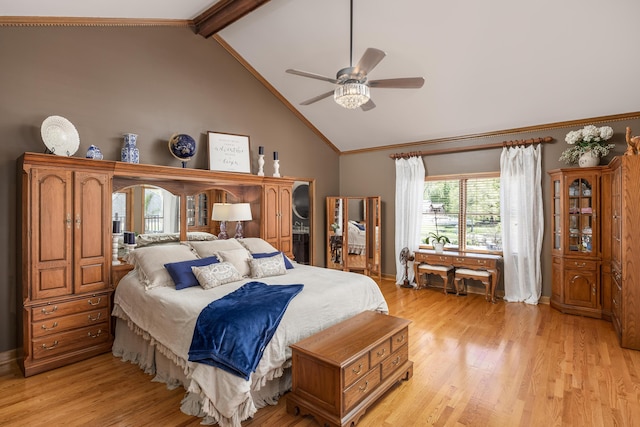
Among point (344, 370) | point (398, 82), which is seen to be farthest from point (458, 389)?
point (398, 82)

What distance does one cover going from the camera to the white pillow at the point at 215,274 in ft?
9.93

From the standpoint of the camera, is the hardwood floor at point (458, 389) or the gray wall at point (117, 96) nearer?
the hardwood floor at point (458, 389)

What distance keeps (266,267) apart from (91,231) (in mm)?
1707

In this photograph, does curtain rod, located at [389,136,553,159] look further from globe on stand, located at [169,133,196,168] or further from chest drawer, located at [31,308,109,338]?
chest drawer, located at [31,308,109,338]

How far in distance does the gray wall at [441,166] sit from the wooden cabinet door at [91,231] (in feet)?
15.0

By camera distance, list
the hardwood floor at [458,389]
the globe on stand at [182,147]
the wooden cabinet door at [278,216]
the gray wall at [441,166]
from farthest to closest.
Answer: the wooden cabinet door at [278,216] < the gray wall at [441,166] < the globe on stand at [182,147] < the hardwood floor at [458,389]

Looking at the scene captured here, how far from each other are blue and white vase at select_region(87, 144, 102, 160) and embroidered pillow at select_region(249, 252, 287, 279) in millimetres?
1822

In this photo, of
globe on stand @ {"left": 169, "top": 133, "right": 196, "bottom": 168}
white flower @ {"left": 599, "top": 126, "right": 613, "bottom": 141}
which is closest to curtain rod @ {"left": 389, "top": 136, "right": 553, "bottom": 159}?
white flower @ {"left": 599, "top": 126, "right": 613, "bottom": 141}

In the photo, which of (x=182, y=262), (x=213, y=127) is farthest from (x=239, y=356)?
(x=213, y=127)

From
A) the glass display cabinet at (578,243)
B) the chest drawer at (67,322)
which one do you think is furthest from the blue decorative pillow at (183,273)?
the glass display cabinet at (578,243)

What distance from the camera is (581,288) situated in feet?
14.2

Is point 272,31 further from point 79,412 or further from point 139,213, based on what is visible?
point 79,412

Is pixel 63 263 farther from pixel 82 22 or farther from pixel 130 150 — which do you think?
pixel 82 22

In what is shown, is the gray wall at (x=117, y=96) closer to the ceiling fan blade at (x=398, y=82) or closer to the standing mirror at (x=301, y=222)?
the standing mirror at (x=301, y=222)
